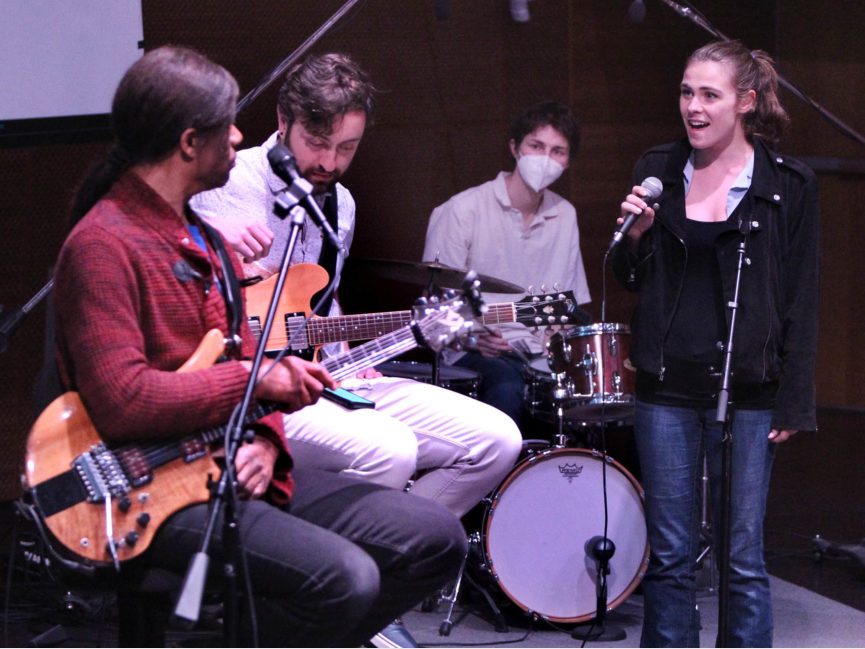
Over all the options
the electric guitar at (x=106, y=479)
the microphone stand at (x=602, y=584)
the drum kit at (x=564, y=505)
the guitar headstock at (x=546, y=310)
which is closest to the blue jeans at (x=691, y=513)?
the guitar headstock at (x=546, y=310)

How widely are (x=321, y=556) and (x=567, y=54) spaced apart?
4.05m

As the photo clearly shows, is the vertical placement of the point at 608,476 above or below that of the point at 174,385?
below

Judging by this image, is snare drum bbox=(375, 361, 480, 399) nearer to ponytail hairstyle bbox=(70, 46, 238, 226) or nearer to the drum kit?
the drum kit

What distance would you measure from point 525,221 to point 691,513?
1993mm

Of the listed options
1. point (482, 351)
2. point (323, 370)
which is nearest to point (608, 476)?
point (482, 351)

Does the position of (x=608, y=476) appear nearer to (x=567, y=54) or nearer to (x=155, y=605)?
(x=155, y=605)

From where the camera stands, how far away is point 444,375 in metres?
4.64

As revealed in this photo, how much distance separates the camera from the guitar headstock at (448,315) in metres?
3.04

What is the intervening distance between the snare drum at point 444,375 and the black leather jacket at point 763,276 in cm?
105

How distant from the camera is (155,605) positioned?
120 inches

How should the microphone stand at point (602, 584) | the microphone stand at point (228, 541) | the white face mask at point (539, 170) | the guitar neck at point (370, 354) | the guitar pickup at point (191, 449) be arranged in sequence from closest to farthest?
the microphone stand at point (228, 541) → the guitar pickup at point (191, 449) → the guitar neck at point (370, 354) → the microphone stand at point (602, 584) → the white face mask at point (539, 170)

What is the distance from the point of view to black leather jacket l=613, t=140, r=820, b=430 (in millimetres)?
3566

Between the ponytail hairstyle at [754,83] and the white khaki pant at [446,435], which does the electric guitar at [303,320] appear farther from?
the ponytail hairstyle at [754,83]

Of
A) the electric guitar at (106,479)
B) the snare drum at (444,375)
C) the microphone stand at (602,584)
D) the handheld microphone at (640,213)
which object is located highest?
the handheld microphone at (640,213)
